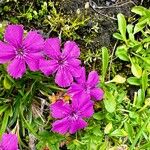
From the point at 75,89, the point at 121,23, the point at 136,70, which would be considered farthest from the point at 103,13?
the point at 75,89

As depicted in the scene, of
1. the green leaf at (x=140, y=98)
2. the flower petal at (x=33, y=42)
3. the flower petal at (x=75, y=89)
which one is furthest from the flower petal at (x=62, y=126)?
the green leaf at (x=140, y=98)

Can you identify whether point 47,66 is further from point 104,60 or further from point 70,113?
point 104,60

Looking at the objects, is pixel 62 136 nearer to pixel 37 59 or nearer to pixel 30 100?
pixel 30 100

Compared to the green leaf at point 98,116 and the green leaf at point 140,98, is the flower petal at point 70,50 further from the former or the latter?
the green leaf at point 140,98

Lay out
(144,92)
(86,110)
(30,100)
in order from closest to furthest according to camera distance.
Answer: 1. (86,110)
2. (30,100)
3. (144,92)

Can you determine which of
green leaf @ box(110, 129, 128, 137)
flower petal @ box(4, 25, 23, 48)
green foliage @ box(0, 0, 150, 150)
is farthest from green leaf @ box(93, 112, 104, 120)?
flower petal @ box(4, 25, 23, 48)

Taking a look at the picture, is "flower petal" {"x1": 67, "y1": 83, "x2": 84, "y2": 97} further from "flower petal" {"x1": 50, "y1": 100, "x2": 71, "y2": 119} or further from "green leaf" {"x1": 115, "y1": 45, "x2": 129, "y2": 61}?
"green leaf" {"x1": 115, "y1": 45, "x2": 129, "y2": 61}

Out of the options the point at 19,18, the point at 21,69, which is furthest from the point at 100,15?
the point at 21,69
